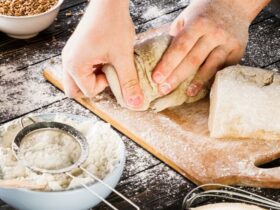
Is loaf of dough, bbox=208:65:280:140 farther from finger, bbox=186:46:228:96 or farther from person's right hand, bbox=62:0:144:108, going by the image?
person's right hand, bbox=62:0:144:108

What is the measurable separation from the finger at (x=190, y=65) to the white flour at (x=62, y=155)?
0.30m

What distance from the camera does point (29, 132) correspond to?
49.2 inches

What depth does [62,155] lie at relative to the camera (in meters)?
1.22

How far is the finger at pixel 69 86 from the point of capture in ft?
5.05

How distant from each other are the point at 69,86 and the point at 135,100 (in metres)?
0.17

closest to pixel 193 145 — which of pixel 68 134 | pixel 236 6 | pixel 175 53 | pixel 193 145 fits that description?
pixel 193 145

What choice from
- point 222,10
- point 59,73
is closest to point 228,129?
point 222,10

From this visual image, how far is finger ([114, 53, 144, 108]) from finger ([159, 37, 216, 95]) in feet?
0.24

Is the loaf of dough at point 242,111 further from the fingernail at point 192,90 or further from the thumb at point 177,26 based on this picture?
the thumb at point 177,26

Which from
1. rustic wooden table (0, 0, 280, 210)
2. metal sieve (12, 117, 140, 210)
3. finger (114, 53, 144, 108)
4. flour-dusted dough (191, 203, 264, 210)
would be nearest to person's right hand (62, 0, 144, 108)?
finger (114, 53, 144, 108)

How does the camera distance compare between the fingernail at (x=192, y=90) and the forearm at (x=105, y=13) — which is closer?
the forearm at (x=105, y=13)

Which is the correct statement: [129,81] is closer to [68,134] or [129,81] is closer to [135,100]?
[135,100]

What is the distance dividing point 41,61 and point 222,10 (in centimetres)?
54

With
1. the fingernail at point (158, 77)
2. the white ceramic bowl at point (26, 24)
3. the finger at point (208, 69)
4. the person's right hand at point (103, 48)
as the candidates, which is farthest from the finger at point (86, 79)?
the white ceramic bowl at point (26, 24)
